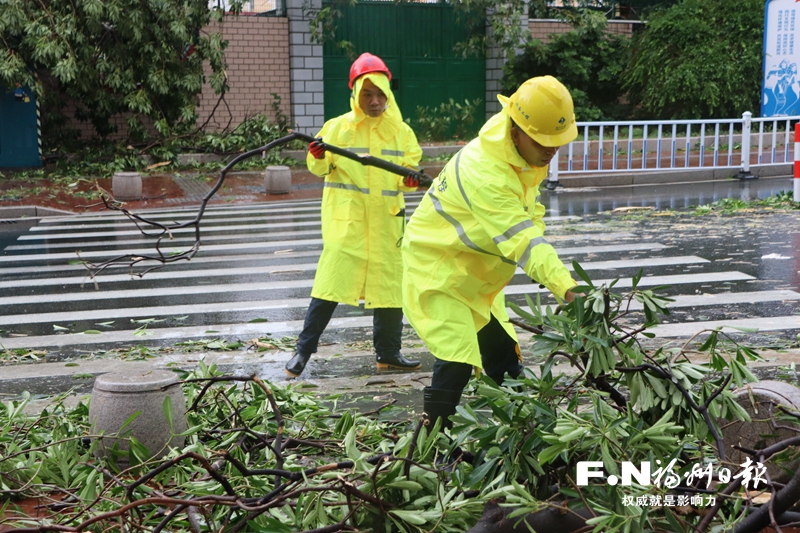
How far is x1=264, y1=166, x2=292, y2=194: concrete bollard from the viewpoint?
51.5 feet

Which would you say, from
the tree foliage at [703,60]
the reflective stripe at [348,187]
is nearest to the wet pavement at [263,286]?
the reflective stripe at [348,187]

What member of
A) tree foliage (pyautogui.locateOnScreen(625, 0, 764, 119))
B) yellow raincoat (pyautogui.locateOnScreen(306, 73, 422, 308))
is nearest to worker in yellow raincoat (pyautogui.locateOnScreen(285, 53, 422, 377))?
yellow raincoat (pyautogui.locateOnScreen(306, 73, 422, 308))

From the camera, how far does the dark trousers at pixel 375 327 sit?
232 inches

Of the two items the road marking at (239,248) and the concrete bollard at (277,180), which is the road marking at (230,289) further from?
the concrete bollard at (277,180)

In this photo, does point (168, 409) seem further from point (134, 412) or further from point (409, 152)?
point (409, 152)

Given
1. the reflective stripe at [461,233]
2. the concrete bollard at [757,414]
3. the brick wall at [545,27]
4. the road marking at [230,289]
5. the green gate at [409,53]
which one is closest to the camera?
the concrete bollard at [757,414]

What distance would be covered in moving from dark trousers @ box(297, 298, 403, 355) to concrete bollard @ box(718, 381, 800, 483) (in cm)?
269

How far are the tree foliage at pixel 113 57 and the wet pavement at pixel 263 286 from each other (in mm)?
4565

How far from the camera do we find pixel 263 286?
876cm

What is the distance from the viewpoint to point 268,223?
12734 mm

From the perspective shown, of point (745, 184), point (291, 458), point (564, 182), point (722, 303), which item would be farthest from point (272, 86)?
point (291, 458)

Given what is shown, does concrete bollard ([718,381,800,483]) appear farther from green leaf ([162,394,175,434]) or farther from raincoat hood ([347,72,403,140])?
raincoat hood ([347,72,403,140])

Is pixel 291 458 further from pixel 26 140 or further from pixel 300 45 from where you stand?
pixel 300 45

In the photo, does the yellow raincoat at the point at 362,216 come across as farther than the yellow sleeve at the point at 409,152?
No
